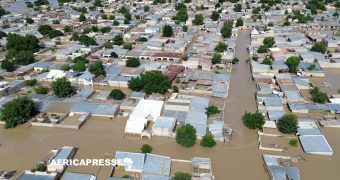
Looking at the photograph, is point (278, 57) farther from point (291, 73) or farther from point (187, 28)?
point (187, 28)

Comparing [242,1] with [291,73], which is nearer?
[291,73]

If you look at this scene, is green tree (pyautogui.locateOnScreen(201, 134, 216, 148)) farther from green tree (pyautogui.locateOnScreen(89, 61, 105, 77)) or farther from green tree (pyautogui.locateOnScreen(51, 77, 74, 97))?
green tree (pyautogui.locateOnScreen(89, 61, 105, 77))

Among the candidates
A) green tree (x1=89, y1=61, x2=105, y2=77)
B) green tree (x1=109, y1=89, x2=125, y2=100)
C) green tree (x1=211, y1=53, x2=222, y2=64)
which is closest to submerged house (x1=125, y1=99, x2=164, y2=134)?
green tree (x1=109, y1=89, x2=125, y2=100)

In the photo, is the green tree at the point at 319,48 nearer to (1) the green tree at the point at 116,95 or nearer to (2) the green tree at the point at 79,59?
(1) the green tree at the point at 116,95

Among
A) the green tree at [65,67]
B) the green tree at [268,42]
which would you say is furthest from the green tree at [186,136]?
the green tree at [268,42]

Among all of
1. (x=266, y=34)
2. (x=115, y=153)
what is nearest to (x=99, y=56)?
(x=115, y=153)

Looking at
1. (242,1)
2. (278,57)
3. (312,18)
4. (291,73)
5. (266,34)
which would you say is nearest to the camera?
(291,73)
